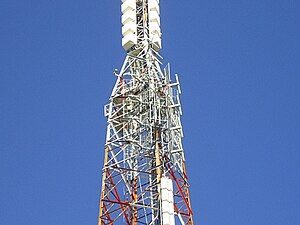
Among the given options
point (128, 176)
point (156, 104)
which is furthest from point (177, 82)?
point (128, 176)

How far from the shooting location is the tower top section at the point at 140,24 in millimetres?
70125

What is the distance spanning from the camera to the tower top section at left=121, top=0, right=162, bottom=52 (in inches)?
2761

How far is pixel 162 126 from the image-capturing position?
64.1 metres

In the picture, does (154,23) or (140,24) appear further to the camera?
(140,24)

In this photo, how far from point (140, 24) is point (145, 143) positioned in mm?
11176

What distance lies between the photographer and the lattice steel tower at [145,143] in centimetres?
6206

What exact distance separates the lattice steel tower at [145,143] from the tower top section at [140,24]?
325mm

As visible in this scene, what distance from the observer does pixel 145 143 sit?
64.4 m

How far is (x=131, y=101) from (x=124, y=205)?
7.28 m

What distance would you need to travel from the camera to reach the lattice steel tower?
62062 millimetres

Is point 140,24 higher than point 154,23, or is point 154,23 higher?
point 140,24

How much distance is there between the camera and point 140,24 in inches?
2837

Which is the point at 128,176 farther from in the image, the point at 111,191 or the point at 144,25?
the point at 144,25

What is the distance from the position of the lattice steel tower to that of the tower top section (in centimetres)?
32
